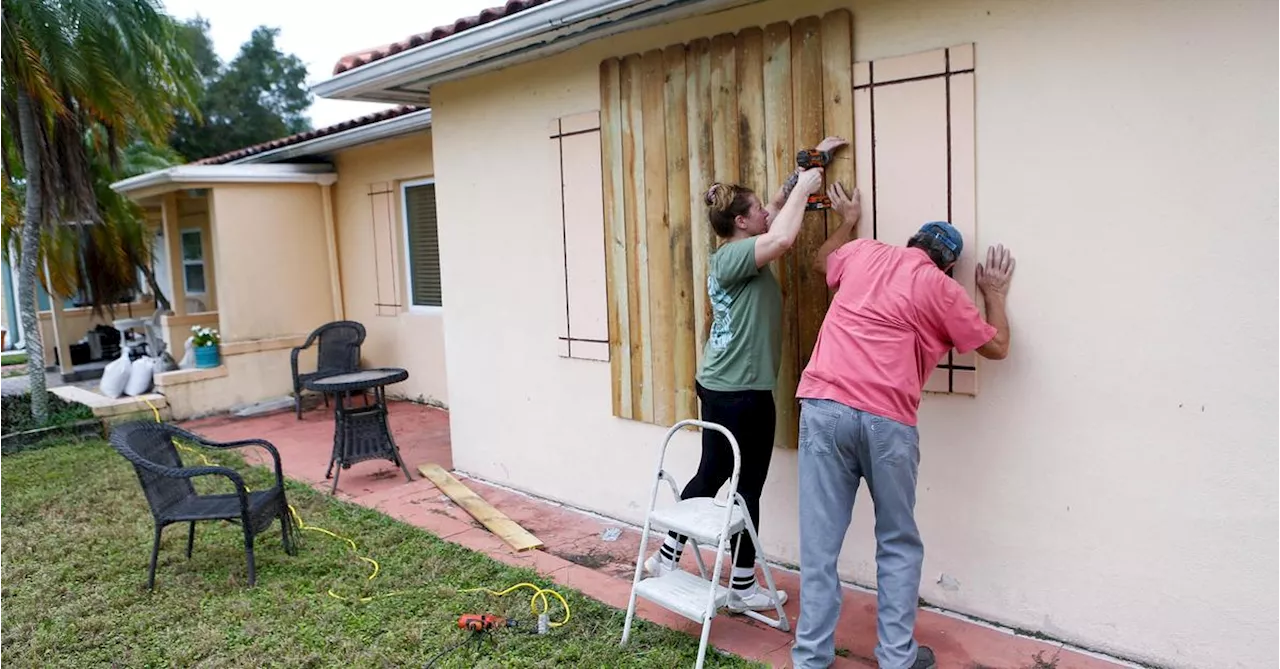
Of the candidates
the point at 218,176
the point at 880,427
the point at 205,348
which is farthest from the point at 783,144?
the point at 205,348

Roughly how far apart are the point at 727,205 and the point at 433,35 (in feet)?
8.44

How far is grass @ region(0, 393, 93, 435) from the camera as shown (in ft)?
27.0

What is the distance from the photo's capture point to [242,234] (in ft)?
31.4

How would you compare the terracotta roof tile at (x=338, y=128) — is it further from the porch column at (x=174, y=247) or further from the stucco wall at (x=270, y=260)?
the porch column at (x=174, y=247)

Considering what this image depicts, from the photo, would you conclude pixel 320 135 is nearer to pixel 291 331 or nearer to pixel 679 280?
pixel 291 331

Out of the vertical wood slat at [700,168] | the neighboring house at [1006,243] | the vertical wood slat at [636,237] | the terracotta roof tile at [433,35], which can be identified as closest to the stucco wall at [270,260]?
the terracotta roof tile at [433,35]

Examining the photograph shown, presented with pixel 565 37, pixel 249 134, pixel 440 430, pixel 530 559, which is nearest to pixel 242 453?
pixel 440 430

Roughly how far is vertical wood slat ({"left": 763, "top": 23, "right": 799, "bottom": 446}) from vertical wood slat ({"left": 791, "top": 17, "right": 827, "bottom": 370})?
4cm

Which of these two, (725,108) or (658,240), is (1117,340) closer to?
(725,108)

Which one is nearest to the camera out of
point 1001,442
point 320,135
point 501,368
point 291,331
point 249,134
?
point 1001,442

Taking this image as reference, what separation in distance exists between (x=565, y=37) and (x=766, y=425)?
2.54 meters

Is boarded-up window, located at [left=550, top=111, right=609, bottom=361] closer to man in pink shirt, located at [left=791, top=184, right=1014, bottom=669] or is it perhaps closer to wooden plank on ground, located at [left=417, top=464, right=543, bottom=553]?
wooden plank on ground, located at [left=417, top=464, right=543, bottom=553]

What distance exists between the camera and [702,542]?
3.46 meters

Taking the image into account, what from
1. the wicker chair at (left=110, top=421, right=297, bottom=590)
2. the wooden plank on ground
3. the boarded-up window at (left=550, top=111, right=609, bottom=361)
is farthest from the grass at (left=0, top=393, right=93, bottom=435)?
the boarded-up window at (left=550, top=111, right=609, bottom=361)
